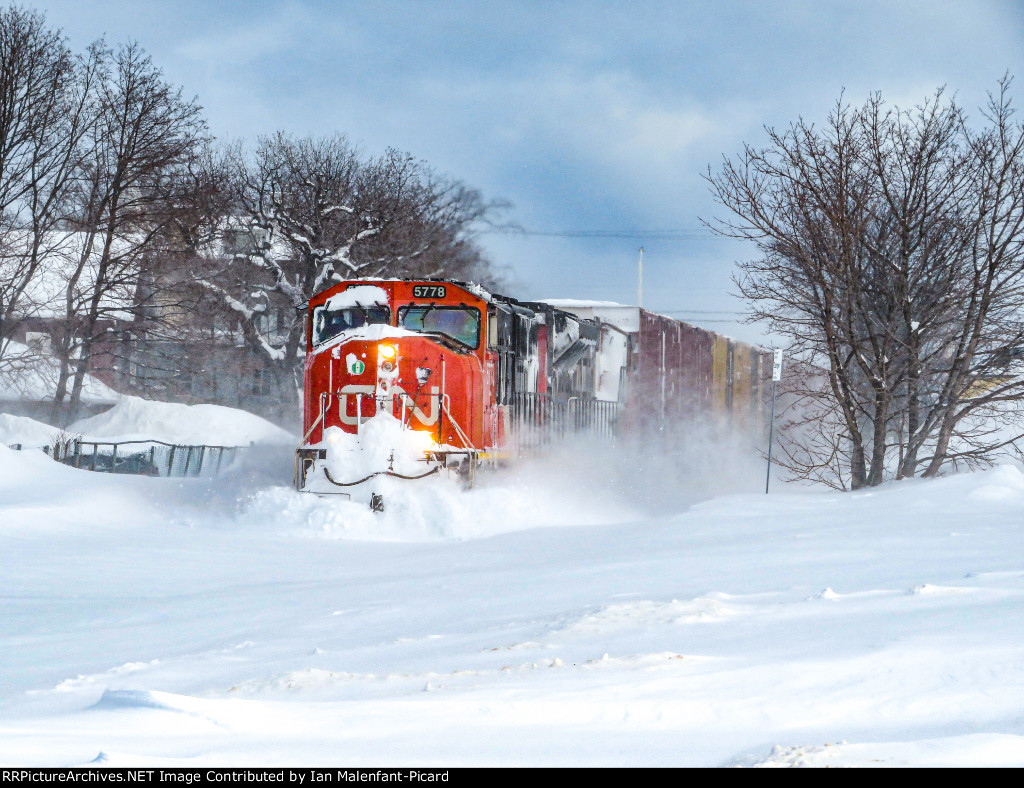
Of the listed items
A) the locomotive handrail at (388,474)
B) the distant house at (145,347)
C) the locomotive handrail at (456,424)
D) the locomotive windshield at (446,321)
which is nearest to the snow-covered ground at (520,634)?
the locomotive handrail at (388,474)

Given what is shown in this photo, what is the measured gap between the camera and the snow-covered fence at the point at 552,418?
13992 mm

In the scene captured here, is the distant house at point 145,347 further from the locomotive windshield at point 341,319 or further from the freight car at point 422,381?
the freight car at point 422,381

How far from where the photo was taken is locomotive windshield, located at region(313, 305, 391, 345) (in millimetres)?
12906

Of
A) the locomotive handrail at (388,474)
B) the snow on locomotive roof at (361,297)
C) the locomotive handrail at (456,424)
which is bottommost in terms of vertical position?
the locomotive handrail at (388,474)

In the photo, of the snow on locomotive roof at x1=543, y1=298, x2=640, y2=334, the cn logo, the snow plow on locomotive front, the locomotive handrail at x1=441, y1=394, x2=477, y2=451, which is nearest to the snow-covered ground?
the snow plow on locomotive front

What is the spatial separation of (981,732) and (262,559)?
25.2 ft

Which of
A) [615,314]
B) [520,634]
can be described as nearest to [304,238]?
[615,314]

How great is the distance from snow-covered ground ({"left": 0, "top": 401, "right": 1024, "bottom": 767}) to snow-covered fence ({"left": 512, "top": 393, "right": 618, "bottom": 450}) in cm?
Answer: 238

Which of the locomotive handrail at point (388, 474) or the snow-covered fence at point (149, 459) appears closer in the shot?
the locomotive handrail at point (388, 474)

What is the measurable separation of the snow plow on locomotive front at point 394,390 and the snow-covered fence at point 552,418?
99cm

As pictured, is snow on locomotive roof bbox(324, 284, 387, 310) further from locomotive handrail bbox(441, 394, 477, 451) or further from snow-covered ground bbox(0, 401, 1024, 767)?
snow-covered ground bbox(0, 401, 1024, 767)

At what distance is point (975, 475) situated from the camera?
1008 cm

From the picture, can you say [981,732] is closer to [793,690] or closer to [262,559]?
[793,690]

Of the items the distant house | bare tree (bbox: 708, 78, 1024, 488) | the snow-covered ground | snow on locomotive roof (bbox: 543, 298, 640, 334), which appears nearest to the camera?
the snow-covered ground
